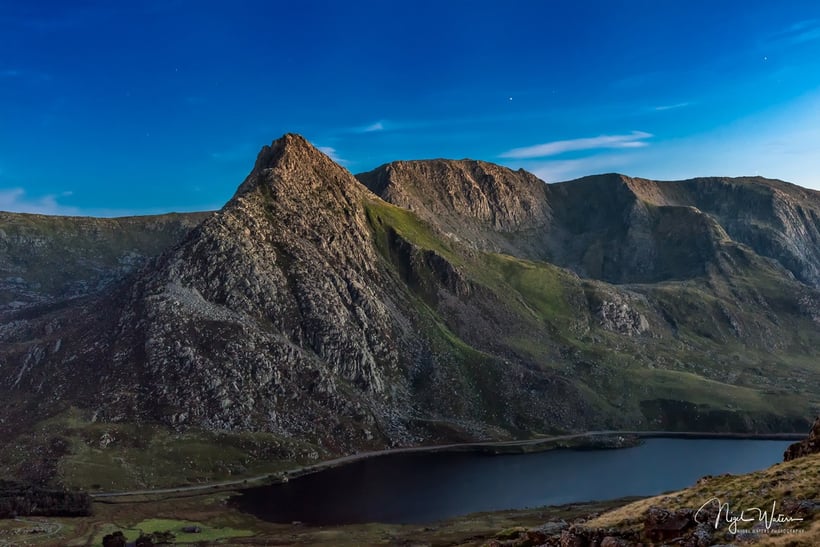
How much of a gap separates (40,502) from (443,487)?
341 feet

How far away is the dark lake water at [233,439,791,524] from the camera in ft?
490

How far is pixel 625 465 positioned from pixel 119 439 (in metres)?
165

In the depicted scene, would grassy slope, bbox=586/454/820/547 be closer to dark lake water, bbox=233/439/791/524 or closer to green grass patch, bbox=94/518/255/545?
dark lake water, bbox=233/439/791/524

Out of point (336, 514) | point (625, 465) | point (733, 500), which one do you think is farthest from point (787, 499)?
point (625, 465)

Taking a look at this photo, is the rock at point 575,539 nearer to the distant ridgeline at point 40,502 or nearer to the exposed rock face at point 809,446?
A: the exposed rock face at point 809,446

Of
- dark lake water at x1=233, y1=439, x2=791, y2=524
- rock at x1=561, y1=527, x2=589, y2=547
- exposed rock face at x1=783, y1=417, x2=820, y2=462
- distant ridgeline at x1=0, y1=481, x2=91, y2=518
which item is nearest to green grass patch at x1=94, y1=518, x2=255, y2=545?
dark lake water at x1=233, y1=439, x2=791, y2=524

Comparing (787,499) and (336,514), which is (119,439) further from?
(787,499)

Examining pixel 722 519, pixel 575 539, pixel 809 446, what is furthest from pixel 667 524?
pixel 809 446

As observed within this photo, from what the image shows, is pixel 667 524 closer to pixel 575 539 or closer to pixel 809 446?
pixel 575 539

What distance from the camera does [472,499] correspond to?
160625mm
